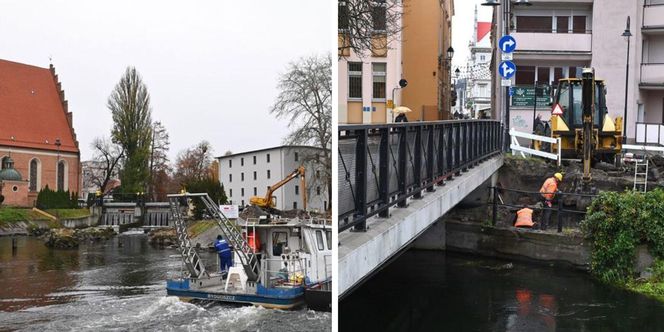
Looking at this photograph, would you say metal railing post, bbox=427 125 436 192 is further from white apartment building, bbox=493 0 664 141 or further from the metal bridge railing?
white apartment building, bbox=493 0 664 141

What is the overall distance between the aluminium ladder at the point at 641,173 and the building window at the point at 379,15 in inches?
308

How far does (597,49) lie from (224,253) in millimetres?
14606

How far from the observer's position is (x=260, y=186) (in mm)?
3029

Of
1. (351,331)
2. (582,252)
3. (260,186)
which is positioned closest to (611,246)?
(582,252)

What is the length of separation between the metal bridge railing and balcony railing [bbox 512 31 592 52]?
12248mm

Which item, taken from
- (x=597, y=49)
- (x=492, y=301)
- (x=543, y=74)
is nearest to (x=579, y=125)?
(x=492, y=301)

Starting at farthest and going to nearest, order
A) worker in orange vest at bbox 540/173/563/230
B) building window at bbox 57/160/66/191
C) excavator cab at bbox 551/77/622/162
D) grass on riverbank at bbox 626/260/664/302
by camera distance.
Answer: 1. excavator cab at bbox 551/77/622/162
2. worker in orange vest at bbox 540/173/563/230
3. grass on riverbank at bbox 626/260/664/302
4. building window at bbox 57/160/66/191

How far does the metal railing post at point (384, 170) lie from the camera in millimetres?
3645

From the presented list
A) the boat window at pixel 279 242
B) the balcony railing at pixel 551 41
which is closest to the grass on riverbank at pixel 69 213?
the boat window at pixel 279 242

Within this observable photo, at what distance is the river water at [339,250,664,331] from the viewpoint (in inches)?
A: 305

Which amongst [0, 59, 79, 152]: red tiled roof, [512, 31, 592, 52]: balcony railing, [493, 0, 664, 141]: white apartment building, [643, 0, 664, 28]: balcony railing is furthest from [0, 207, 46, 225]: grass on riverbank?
[512, 31, 592, 52]: balcony railing

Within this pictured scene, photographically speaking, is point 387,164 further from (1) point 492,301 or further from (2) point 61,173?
(1) point 492,301

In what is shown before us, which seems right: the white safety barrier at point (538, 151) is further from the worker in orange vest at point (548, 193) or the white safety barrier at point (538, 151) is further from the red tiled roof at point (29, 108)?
the red tiled roof at point (29, 108)

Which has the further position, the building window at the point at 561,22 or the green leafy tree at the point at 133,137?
the building window at the point at 561,22
